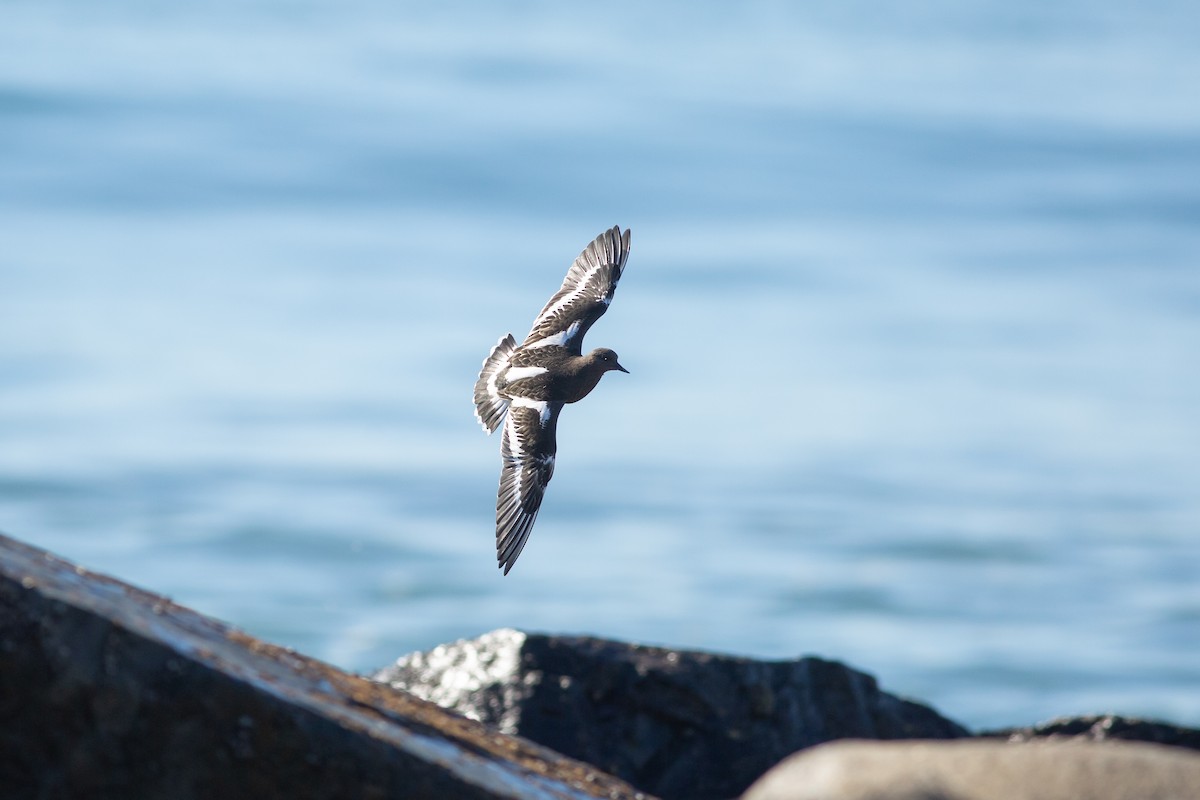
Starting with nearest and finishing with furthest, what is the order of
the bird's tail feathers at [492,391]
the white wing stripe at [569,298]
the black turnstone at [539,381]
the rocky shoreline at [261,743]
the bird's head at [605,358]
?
the rocky shoreline at [261,743] → the black turnstone at [539,381] → the bird's head at [605,358] → the bird's tail feathers at [492,391] → the white wing stripe at [569,298]

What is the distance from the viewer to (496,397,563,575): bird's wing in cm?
762

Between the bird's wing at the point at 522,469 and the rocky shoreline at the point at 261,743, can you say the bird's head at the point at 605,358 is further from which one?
the rocky shoreline at the point at 261,743

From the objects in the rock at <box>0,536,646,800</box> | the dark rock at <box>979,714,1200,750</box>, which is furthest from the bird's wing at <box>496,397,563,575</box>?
the rock at <box>0,536,646,800</box>

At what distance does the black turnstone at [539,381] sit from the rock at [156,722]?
3.50 meters

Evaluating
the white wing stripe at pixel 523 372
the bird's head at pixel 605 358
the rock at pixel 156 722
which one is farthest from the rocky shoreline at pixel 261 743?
the white wing stripe at pixel 523 372

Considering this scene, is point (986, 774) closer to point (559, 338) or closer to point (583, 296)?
point (559, 338)

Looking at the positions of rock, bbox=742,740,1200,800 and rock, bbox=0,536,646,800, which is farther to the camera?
rock, bbox=0,536,646,800

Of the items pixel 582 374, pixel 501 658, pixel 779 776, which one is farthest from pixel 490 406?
pixel 779 776

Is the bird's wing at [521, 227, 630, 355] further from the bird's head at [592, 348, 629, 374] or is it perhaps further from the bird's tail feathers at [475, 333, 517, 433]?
the bird's head at [592, 348, 629, 374]

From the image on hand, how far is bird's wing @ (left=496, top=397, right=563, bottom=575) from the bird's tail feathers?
24cm

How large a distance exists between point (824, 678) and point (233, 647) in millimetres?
2861

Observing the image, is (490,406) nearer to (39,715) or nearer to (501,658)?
(501,658)

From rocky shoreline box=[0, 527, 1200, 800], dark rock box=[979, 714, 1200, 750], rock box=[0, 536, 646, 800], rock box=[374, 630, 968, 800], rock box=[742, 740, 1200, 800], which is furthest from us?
dark rock box=[979, 714, 1200, 750]

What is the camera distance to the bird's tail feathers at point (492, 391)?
8.49m
